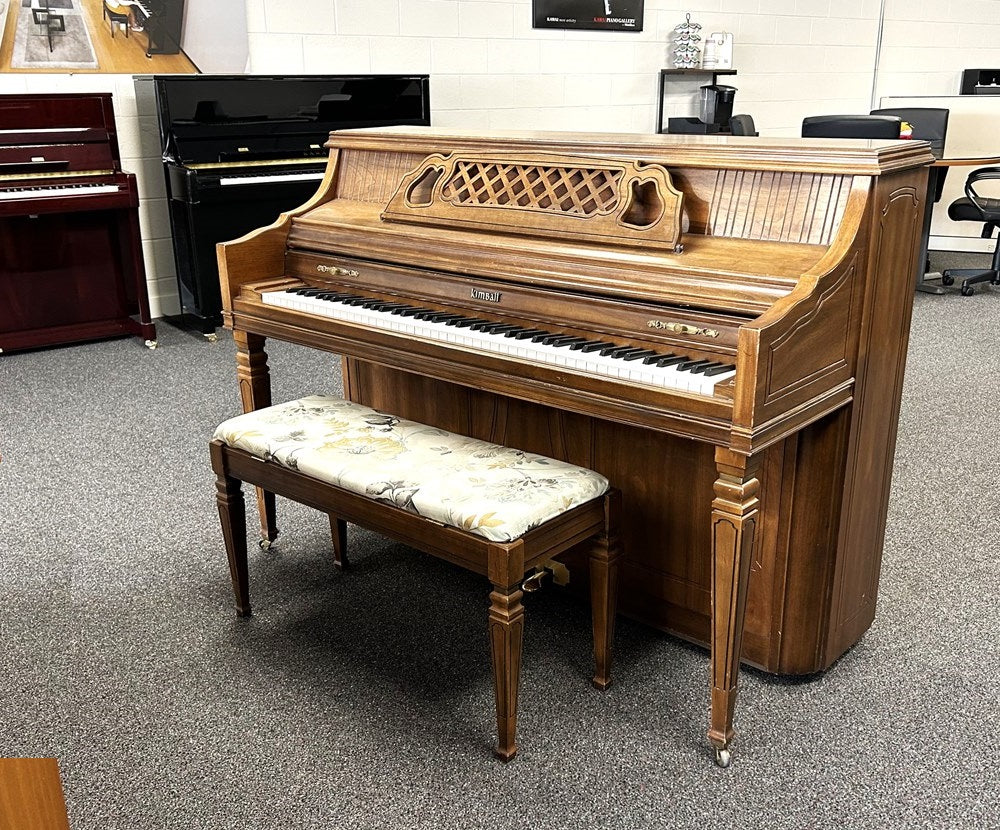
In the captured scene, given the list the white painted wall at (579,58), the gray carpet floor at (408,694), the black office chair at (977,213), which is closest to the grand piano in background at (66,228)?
the white painted wall at (579,58)

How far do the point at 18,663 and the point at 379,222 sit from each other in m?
1.30

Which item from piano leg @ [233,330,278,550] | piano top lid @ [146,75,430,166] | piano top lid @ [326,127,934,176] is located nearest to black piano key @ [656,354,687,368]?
piano top lid @ [326,127,934,176]

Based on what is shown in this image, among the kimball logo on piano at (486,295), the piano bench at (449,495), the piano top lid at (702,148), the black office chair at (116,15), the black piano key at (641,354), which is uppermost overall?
the black office chair at (116,15)

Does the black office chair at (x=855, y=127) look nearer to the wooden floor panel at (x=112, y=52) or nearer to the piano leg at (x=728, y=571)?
the wooden floor panel at (x=112, y=52)

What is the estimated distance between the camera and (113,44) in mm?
5039

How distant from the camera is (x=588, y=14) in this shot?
645 centimetres

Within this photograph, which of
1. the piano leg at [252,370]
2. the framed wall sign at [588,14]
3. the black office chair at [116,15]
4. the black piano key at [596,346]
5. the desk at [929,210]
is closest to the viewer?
the black piano key at [596,346]

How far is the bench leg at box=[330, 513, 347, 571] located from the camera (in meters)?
2.63

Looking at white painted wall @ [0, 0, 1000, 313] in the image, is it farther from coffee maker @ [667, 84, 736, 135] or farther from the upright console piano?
the upright console piano

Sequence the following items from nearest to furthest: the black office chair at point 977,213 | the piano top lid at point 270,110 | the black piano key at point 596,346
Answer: the black piano key at point 596,346, the piano top lid at point 270,110, the black office chair at point 977,213

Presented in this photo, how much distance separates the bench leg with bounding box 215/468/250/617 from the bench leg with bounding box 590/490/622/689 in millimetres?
843

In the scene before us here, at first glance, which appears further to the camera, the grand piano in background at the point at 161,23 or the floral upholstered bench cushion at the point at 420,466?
the grand piano in background at the point at 161,23

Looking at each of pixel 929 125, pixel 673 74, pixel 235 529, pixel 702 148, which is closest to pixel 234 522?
pixel 235 529

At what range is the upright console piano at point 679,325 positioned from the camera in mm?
1750
